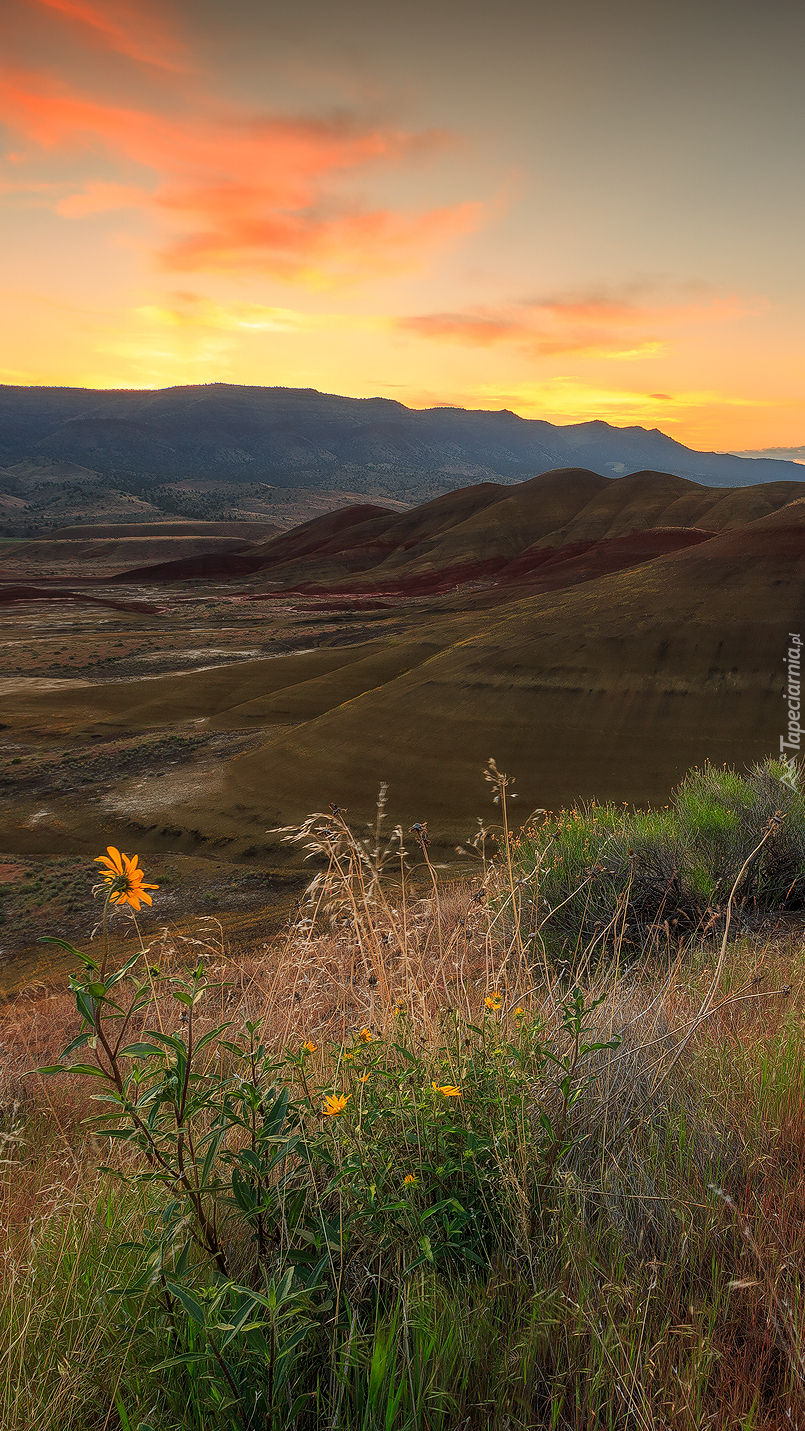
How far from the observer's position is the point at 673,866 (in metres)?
6.63

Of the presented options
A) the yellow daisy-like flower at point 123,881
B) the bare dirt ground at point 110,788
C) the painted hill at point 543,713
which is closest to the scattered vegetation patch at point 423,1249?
the yellow daisy-like flower at point 123,881

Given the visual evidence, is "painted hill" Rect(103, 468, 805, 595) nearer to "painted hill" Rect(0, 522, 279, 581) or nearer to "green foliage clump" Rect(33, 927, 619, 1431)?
"painted hill" Rect(0, 522, 279, 581)

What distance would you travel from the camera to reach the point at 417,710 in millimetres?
26703

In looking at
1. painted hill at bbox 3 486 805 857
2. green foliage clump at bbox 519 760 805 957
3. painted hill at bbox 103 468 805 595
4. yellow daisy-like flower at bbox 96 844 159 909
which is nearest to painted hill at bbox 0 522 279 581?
painted hill at bbox 103 468 805 595

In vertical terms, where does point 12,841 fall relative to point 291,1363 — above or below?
below

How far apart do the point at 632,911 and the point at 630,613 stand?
75.6ft

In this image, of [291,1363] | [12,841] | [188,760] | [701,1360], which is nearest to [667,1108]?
[701,1360]

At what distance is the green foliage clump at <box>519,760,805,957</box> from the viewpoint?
6.41 metres

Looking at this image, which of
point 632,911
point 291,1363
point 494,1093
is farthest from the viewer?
point 632,911

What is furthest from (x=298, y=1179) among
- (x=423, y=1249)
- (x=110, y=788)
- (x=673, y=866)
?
(x=110, y=788)

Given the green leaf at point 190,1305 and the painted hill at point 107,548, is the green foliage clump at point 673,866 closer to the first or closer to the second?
the green leaf at point 190,1305

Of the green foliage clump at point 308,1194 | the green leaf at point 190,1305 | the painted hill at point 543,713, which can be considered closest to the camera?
the green leaf at point 190,1305

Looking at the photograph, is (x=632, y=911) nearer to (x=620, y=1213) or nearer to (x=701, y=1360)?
(x=620, y=1213)

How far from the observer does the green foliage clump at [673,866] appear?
641 centimetres
